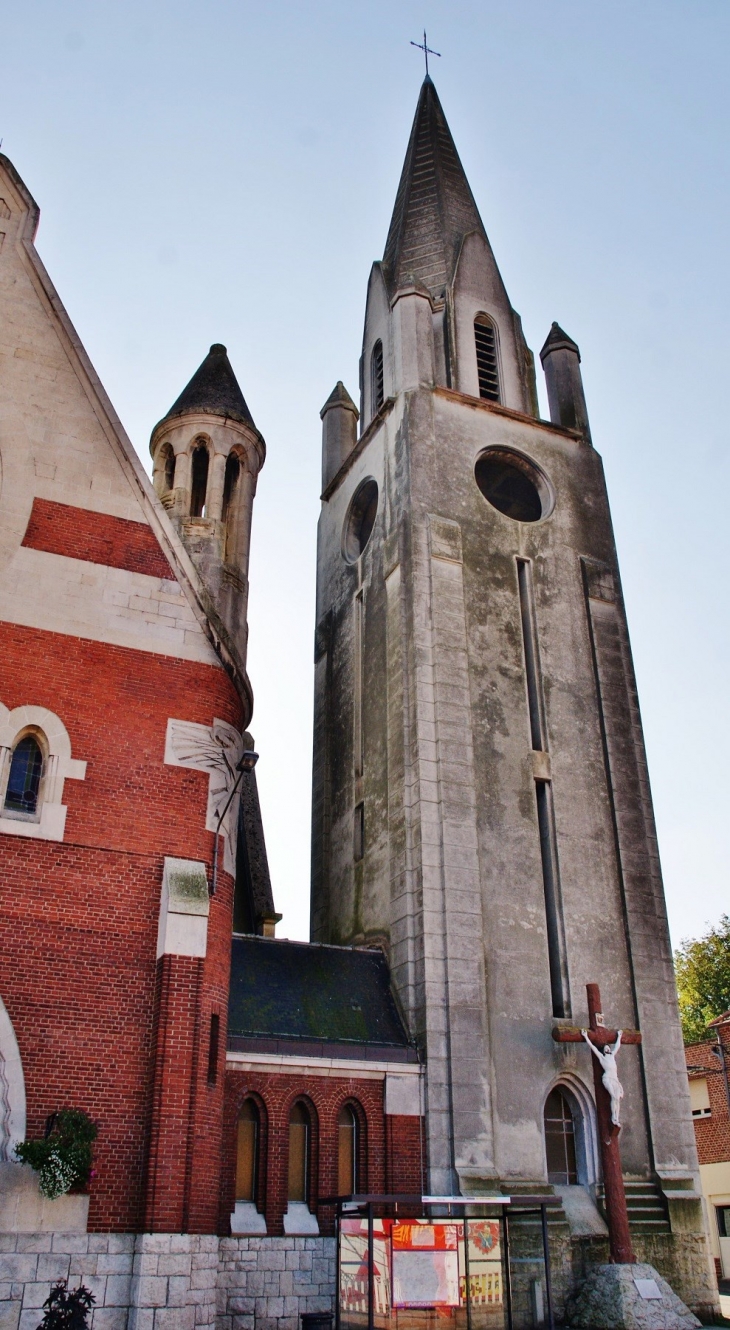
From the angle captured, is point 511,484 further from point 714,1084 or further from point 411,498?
point 714,1084

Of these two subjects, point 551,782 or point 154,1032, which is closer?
point 154,1032

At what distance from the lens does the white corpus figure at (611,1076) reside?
725 inches

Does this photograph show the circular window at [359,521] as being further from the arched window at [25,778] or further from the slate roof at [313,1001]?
the arched window at [25,778]

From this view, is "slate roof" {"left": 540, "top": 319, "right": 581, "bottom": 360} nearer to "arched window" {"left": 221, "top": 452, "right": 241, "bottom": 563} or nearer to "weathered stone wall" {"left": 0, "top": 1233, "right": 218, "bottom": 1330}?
"arched window" {"left": 221, "top": 452, "right": 241, "bottom": 563}

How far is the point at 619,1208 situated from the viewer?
17703 mm

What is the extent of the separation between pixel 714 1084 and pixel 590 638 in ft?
49.9

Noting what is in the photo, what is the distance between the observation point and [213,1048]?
15.2m

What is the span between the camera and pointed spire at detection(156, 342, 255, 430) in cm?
2662

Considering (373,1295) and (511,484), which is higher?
(511,484)

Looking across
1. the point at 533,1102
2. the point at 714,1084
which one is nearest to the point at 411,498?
the point at 533,1102

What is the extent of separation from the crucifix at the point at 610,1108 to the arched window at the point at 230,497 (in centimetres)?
1271

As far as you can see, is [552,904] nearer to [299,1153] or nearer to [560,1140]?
[560,1140]

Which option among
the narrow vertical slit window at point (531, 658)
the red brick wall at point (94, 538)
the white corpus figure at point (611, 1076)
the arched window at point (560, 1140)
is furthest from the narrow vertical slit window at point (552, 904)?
the red brick wall at point (94, 538)

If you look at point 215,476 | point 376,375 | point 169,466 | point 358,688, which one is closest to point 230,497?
point 215,476
